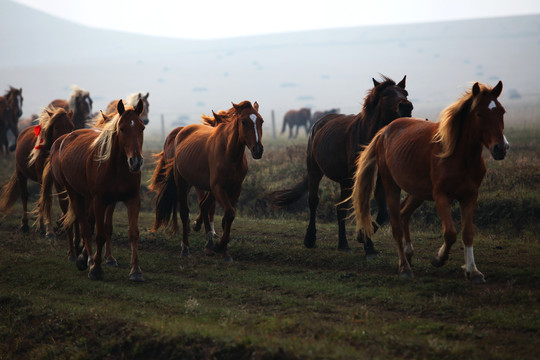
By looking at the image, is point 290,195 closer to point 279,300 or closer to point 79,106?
point 279,300

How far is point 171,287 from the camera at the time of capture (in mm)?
7707

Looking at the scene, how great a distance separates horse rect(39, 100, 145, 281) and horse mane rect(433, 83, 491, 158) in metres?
3.83

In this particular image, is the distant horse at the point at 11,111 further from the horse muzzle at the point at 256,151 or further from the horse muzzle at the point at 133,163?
the horse muzzle at the point at 133,163

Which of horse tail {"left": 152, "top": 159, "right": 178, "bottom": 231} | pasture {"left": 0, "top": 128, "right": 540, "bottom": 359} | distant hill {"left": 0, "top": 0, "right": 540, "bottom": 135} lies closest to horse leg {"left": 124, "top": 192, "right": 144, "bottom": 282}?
pasture {"left": 0, "top": 128, "right": 540, "bottom": 359}

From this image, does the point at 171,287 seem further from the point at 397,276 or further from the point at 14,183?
the point at 14,183

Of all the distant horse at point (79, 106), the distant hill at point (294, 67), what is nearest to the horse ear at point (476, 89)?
the distant horse at point (79, 106)

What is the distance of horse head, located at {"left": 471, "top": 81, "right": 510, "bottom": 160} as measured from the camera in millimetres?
6258

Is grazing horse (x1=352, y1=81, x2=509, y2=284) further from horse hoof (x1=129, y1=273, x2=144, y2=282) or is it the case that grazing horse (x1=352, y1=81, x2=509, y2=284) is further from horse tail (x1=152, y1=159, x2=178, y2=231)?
horse tail (x1=152, y1=159, x2=178, y2=231)

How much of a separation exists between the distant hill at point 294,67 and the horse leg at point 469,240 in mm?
71838

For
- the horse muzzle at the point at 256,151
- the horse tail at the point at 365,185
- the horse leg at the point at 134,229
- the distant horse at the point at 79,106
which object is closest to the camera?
the horse leg at the point at 134,229

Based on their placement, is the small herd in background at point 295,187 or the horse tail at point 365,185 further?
the horse tail at point 365,185

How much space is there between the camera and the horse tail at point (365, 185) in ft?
26.9

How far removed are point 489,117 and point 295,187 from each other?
5.32m

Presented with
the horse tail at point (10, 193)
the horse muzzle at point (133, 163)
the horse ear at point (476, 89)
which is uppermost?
the horse ear at point (476, 89)
